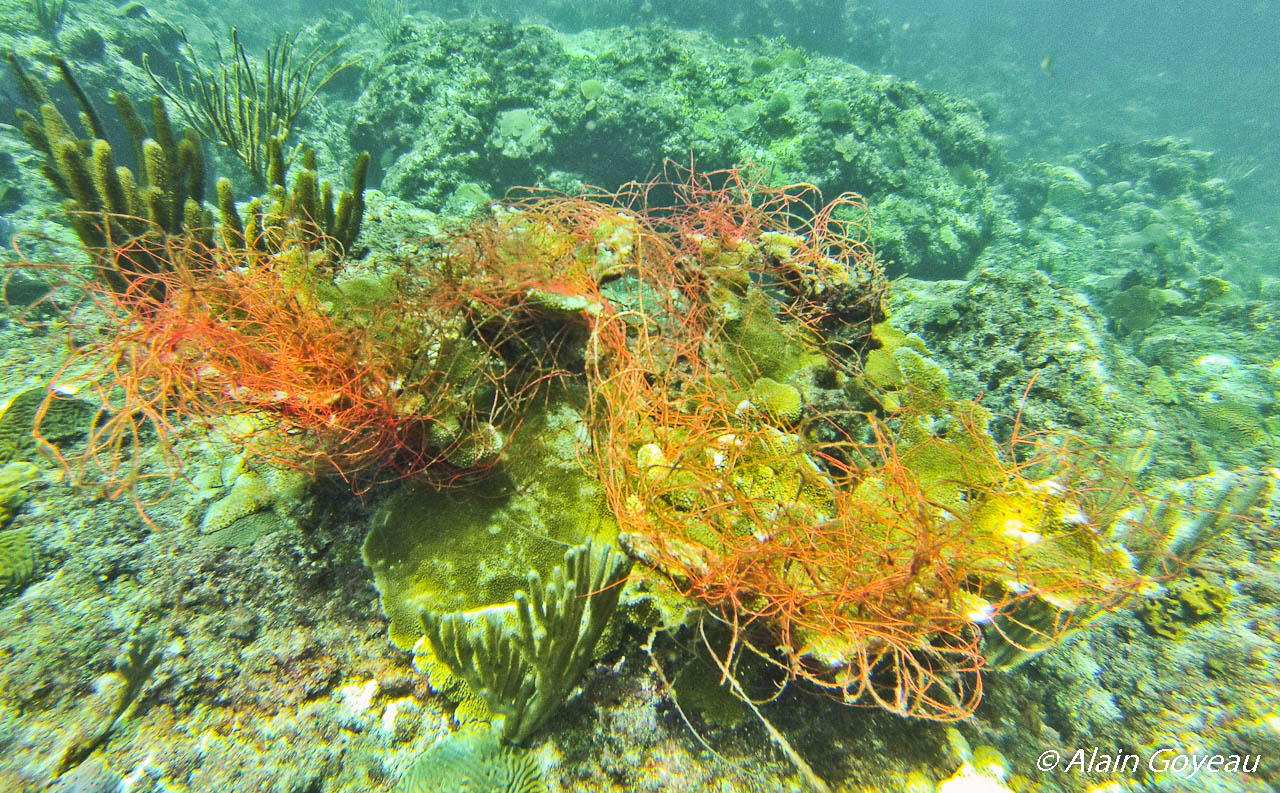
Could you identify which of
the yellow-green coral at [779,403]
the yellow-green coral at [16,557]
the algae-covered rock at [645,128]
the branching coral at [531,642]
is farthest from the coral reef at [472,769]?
the algae-covered rock at [645,128]

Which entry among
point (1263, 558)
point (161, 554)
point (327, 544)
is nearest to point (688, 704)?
point (327, 544)

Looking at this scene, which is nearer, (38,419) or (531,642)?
(531,642)

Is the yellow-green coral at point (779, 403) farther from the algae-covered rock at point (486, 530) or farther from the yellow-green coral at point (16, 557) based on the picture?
the yellow-green coral at point (16, 557)

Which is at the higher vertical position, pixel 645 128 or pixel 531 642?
pixel 645 128

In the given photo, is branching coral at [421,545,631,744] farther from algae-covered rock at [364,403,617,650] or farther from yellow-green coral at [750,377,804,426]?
yellow-green coral at [750,377,804,426]

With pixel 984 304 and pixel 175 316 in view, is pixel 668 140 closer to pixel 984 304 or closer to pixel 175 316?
pixel 984 304

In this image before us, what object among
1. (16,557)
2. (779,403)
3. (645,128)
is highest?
(645,128)

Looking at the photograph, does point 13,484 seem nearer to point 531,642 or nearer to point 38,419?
point 38,419

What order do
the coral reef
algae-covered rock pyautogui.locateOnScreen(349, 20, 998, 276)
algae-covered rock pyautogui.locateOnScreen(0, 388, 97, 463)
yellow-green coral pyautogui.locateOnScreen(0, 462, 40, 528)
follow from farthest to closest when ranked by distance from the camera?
algae-covered rock pyautogui.locateOnScreen(349, 20, 998, 276), algae-covered rock pyautogui.locateOnScreen(0, 388, 97, 463), yellow-green coral pyautogui.locateOnScreen(0, 462, 40, 528), the coral reef

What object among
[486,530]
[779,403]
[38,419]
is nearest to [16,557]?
[38,419]

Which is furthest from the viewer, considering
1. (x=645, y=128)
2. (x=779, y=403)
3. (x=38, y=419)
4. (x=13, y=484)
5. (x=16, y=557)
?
(x=645, y=128)

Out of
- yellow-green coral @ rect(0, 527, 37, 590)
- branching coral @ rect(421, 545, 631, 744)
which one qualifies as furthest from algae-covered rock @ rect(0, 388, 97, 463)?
branching coral @ rect(421, 545, 631, 744)

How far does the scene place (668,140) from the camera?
852 centimetres

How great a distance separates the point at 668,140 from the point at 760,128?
1845 mm
